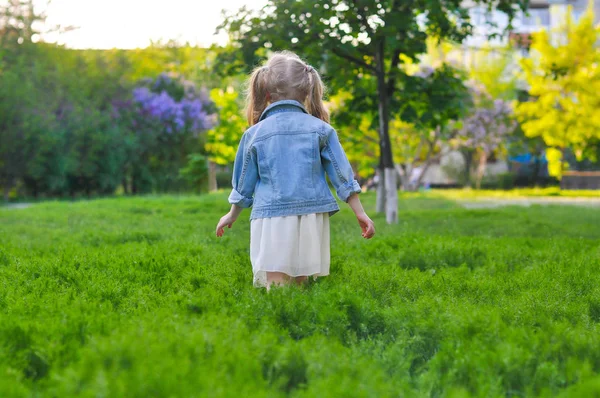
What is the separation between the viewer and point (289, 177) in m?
4.30

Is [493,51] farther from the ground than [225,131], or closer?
farther from the ground

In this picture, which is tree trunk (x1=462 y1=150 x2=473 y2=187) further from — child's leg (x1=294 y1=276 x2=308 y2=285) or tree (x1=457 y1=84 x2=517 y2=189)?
child's leg (x1=294 y1=276 x2=308 y2=285)

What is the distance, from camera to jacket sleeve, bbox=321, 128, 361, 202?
14.3 ft

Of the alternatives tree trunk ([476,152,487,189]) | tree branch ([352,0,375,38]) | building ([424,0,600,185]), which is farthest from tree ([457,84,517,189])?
tree branch ([352,0,375,38])

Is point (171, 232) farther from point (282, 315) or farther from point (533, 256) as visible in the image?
point (282, 315)

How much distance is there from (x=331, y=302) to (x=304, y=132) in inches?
47.8

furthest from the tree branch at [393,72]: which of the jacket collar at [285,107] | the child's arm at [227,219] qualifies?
the child's arm at [227,219]

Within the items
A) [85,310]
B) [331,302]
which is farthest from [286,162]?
[85,310]

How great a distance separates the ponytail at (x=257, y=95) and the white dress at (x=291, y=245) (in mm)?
786

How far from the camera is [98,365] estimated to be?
94.7 inches

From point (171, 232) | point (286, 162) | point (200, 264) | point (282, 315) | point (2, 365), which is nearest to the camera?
point (2, 365)

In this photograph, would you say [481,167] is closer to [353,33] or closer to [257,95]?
[353,33]

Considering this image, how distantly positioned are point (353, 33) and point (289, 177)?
6.33 meters

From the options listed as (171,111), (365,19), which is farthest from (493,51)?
(365,19)
